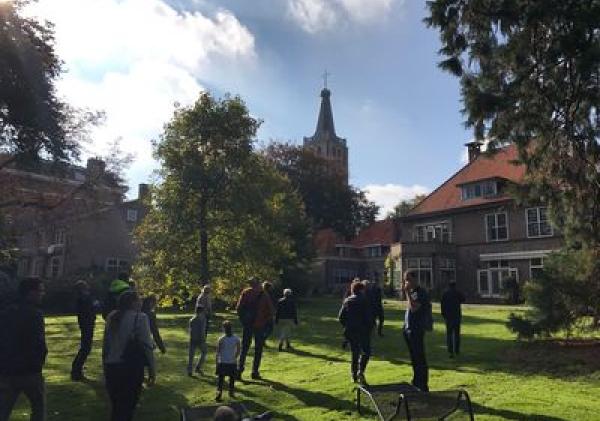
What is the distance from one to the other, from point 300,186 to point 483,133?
45.9m

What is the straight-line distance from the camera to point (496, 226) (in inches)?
1639

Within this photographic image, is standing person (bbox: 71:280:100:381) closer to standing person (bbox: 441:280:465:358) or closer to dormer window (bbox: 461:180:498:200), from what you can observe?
standing person (bbox: 441:280:465:358)

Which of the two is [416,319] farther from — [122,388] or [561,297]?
[561,297]

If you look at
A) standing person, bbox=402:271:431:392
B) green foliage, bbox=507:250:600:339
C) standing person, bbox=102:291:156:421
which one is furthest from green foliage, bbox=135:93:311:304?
standing person, bbox=102:291:156:421

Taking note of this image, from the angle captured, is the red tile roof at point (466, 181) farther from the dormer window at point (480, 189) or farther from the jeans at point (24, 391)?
the jeans at point (24, 391)

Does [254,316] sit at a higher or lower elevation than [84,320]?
higher

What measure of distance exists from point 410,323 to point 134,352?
473cm

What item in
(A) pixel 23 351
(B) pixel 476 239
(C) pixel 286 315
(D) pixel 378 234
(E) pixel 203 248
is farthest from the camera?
(D) pixel 378 234

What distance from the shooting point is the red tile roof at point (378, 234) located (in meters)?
61.8

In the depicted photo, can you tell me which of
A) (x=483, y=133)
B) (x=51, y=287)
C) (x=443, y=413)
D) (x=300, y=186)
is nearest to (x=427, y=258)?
(x=300, y=186)

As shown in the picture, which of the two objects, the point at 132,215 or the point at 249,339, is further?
the point at 132,215

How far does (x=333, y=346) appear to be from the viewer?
16156 mm

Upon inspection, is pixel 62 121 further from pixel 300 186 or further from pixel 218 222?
pixel 300 186

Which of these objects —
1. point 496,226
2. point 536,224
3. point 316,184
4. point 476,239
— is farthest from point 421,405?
point 316,184
